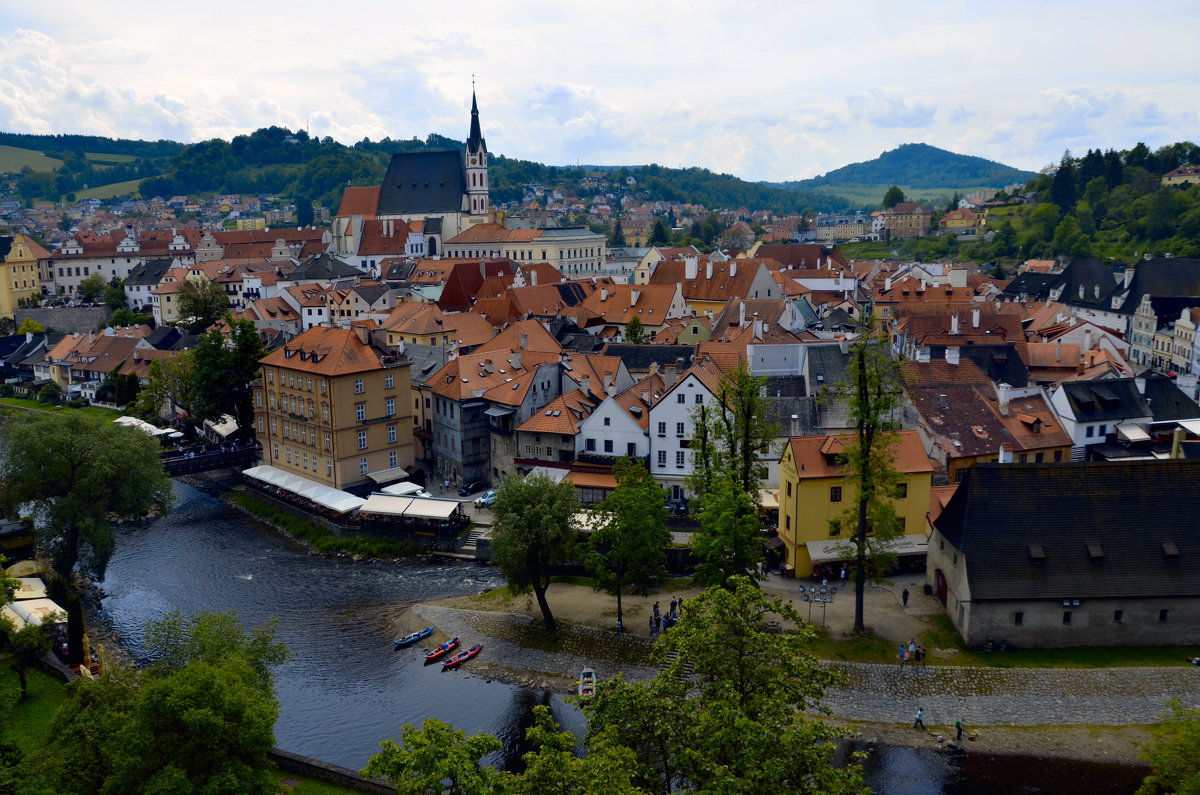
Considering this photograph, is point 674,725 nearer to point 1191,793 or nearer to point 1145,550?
point 1191,793

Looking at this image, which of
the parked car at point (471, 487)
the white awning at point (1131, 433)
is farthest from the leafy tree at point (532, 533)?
the white awning at point (1131, 433)

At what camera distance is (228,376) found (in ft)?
212

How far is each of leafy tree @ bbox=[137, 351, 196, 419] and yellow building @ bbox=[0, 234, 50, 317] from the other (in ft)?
207

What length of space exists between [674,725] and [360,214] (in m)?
149

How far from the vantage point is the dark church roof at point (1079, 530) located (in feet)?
109

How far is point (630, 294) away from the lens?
87.7m

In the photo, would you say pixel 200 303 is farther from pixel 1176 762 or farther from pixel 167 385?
pixel 1176 762

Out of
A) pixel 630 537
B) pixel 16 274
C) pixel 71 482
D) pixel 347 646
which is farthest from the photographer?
pixel 16 274

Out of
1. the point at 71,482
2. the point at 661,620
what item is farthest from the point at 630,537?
the point at 71,482

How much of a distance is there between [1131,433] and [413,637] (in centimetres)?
3837

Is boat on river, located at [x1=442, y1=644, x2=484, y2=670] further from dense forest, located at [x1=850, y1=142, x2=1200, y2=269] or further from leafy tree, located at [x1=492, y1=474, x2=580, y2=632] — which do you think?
dense forest, located at [x1=850, y1=142, x2=1200, y2=269]

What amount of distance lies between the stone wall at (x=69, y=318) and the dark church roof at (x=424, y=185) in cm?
5476

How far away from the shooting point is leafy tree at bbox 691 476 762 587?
1388 inches

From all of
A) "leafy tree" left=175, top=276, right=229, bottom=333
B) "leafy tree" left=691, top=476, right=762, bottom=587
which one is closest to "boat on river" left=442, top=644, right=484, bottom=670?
"leafy tree" left=691, top=476, right=762, bottom=587
